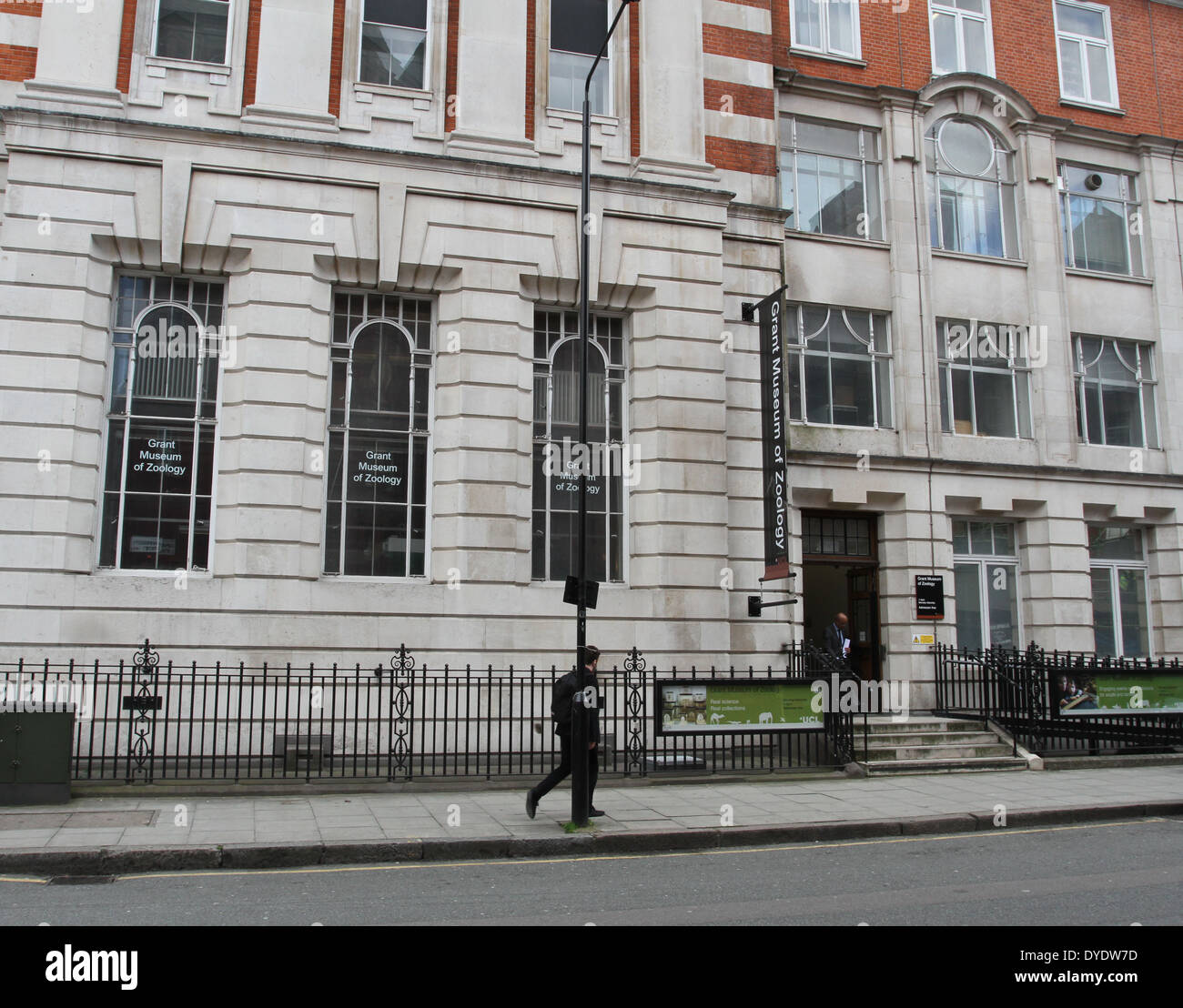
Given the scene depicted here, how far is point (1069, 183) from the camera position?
2127 cm

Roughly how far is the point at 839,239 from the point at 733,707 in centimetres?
963

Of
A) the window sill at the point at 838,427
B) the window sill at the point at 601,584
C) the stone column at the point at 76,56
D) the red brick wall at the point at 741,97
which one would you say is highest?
the red brick wall at the point at 741,97

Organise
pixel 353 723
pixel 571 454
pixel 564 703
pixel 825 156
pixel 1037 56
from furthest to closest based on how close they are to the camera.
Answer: pixel 1037 56 → pixel 825 156 → pixel 571 454 → pixel 353 723 → pixel 564 703

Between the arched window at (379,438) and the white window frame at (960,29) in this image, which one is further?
the white window frame at (960,29)

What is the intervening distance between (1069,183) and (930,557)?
879 cm

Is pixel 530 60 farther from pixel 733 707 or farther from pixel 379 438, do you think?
pixel 733 707

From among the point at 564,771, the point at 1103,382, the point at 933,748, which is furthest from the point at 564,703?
the point at 1103,382

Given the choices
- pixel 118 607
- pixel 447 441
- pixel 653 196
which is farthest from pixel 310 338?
pixel 653 196

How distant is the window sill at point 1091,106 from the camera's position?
21.2 meters

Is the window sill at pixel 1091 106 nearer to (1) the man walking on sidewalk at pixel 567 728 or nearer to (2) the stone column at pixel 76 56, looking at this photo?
(1) the man walking on sidewalk at pixel 567 728

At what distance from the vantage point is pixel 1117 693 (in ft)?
52.1

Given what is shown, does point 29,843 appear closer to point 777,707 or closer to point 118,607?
point 118,607

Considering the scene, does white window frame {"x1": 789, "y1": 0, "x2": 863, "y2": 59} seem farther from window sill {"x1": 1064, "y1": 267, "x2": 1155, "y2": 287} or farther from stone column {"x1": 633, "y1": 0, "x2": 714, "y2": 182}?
window sill {"x1": 1064, "y1": 267, "x2": 1155, "y2": 287}

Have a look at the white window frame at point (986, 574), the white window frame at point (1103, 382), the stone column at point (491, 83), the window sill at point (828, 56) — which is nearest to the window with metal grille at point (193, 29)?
the stone column at point (491, 83)
